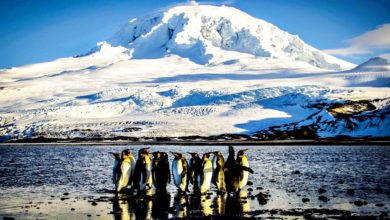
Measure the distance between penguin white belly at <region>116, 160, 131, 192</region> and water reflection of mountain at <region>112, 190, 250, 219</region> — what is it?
1.77 ft

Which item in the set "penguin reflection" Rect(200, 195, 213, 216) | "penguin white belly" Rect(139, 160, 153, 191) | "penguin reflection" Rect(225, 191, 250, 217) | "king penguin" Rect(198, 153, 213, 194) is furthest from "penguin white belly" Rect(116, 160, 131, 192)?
"penguin reflection" Rect(225, 191, 250, 217)

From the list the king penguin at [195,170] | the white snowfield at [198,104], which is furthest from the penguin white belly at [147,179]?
the white snowfield at [198,104]

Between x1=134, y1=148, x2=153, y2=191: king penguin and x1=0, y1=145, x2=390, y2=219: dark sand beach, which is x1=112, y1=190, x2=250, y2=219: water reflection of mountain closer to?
x1=0, y1=145, x2=390, y2=219: dark sand beach

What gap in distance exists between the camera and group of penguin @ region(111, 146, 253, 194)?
18.0 meters

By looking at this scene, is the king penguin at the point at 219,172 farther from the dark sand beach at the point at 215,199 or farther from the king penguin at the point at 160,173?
the king penguin at the point at 160,173

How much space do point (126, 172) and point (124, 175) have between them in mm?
137

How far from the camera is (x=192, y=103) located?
465 feet

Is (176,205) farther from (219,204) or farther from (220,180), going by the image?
(220,180)

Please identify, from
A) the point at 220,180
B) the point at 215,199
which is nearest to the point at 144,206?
the point at 215,199

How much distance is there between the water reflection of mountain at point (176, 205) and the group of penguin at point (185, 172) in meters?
0.42

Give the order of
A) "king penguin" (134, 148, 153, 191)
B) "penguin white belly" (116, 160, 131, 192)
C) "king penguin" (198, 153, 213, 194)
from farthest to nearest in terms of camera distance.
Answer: "king penguin" (134, 148, 153, 191)
"penguin white belly" (116, 160, 131, 192)
"king penguin" (198, 153, 213, 194)

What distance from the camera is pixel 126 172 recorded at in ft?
61.3

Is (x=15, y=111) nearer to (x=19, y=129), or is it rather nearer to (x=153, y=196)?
(x=19, y=129)

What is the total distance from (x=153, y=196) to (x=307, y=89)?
385 feet
